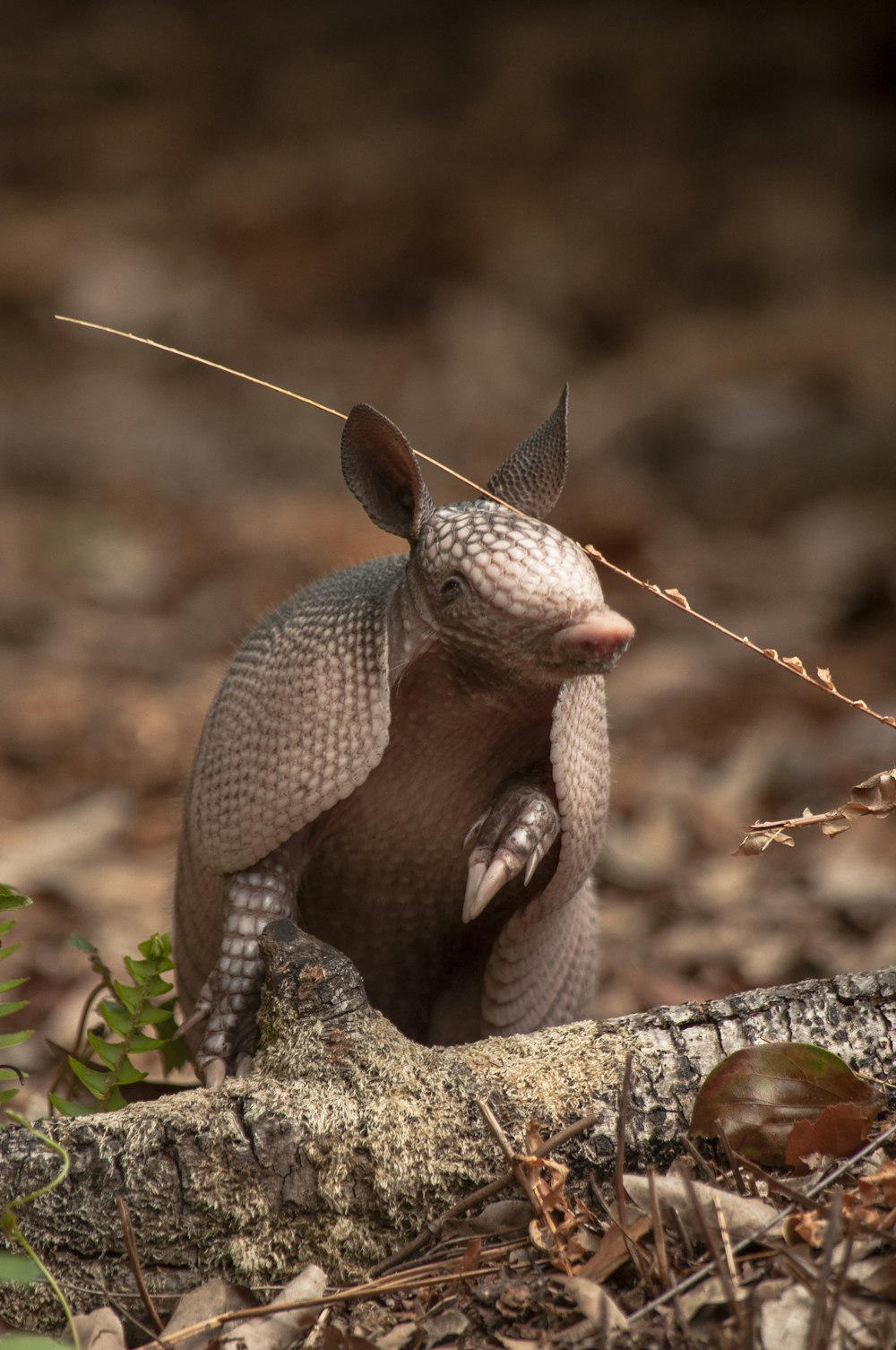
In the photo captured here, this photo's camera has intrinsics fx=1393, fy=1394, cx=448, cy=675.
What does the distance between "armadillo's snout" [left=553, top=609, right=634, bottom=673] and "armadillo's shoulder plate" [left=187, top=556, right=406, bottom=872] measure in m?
0.43

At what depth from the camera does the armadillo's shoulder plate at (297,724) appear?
2902 mm

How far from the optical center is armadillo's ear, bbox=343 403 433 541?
9.62 feet

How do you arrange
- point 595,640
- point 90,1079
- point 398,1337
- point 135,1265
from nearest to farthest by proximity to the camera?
point 398,1337 → point 135,1265 → point 595,640 → point 90,1079

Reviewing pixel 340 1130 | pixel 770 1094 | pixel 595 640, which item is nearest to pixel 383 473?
pixel 595 640

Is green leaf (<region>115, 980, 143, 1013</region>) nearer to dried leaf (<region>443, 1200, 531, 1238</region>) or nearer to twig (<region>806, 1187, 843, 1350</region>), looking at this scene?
dried leaf (<region>443, 1200, 531, 1238</region>)

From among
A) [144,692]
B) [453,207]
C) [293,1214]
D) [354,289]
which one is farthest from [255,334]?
[293,1214]

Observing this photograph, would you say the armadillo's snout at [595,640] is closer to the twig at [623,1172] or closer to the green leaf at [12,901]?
the twig at [623,1172]

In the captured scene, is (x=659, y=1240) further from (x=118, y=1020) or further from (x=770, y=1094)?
(x=118, y=1020)

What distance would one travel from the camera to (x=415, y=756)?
10.1 feet

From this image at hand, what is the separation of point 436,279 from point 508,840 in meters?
10.7

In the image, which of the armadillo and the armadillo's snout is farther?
the armadillo

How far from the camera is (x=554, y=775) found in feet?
9.76

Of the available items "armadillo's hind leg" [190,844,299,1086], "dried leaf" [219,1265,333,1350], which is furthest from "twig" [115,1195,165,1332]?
"armadillo's hind leg" [190,844,299,1086]

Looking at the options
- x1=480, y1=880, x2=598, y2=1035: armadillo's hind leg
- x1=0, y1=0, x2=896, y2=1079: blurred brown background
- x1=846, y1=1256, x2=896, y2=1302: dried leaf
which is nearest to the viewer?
x1=846, y1=1256, x2=896, y2=1302: dried leaf
